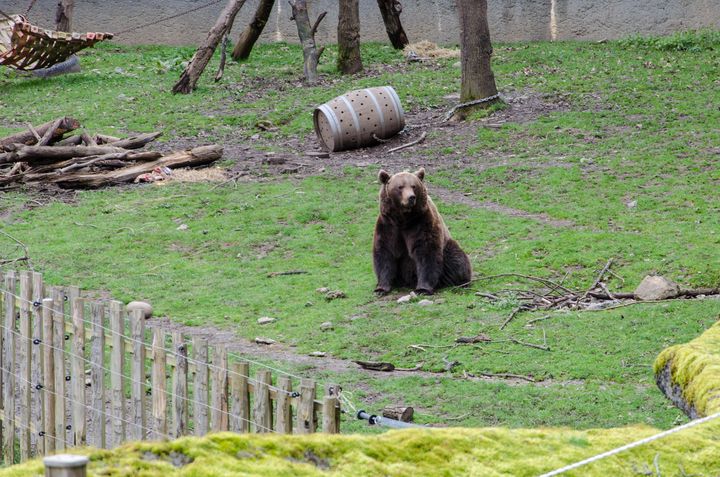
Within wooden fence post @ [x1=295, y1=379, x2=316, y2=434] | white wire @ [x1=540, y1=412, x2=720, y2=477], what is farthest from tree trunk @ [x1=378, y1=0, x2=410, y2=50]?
white wire @ [x1=540, y1=412, x2=720, y2=477]

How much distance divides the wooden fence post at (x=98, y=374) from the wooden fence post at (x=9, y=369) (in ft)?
3.08

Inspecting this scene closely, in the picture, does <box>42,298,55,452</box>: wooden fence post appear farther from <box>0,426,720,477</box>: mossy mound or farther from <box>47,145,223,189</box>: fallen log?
<box>47,145,223,189</box>: fallen log

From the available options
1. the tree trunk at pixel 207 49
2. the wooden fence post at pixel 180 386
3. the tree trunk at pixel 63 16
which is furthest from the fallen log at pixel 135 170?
the wooden fence post at pixel 180 386

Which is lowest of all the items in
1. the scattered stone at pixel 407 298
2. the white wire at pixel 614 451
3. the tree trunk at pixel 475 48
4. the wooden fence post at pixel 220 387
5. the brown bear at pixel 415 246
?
the scattered stone at pixel 407 298

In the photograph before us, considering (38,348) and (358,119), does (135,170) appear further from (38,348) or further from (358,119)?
(38,348)

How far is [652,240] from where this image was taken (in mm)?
11852

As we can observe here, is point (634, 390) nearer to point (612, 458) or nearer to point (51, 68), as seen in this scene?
point (612, 458)

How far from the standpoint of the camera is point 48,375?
689 cm

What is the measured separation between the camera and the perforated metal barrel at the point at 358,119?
17172 millimetres

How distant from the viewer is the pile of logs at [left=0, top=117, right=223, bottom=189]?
16.2m

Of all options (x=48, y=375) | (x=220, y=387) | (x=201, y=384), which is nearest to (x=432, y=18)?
(x=48, y=375)

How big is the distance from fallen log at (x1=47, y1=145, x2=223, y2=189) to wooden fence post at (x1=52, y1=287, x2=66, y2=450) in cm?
968

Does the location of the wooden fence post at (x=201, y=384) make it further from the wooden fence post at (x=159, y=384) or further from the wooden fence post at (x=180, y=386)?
the wooden fence post at (x=159, y=384)

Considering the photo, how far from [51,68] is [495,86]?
10595mm
